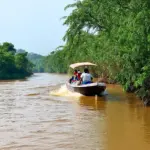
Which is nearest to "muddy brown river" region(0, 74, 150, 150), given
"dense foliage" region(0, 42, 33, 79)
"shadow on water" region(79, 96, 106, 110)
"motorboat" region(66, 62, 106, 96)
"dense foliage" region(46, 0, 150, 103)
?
"shadow on water" region(79, 96, 106, 110)

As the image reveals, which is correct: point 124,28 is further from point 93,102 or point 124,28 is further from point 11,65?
point 11,65

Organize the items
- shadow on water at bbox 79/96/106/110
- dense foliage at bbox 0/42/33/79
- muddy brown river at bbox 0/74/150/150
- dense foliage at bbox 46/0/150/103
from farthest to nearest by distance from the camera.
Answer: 1. dense foliage at bbox 0/42/33/79
2. shadow on water at bbox 79/96/106/110
3. dense foliage at bbox 46/0/150/103
4. muddy brown river at bbox 0/74/150/150

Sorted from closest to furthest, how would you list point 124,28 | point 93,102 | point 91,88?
1. point 124,28
2. point 93,102
3. point 91,88

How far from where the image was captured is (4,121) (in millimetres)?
12117

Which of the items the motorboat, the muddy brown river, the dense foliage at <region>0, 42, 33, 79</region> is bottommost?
the muddy brown river

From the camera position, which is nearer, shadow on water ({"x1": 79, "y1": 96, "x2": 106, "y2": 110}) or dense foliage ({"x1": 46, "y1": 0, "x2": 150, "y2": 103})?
dense foliage ({"x1": 46, "y1": 0, "x2": 150, "y2": 103})

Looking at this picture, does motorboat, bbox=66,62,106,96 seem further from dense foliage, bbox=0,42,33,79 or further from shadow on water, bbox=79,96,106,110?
dense foliage, bbox=0,42,33,79

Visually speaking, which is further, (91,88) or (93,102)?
(91,88)

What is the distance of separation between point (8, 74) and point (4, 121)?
4945 centimetres

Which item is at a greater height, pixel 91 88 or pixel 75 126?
pixel 91 88

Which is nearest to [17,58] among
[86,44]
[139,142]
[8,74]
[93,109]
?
[8,74]

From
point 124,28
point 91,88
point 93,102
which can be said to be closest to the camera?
point 124,28

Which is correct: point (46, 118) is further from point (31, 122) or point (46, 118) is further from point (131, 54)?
point (131, 54)

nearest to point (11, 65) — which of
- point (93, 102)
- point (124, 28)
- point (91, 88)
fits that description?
point (91, 88)
